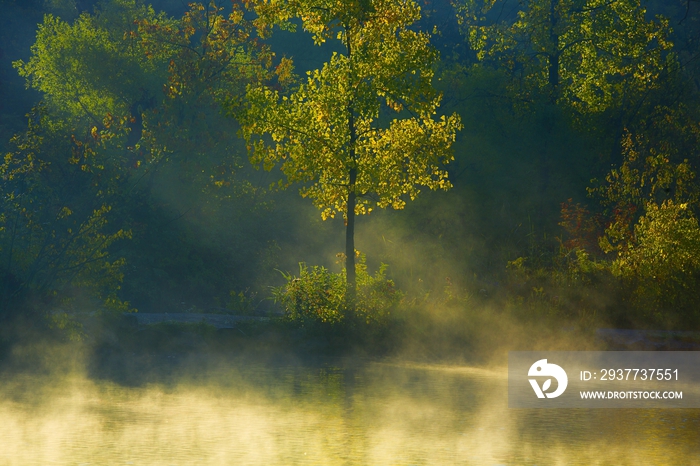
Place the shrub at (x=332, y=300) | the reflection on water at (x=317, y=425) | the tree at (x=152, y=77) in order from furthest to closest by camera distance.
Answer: the tree at (x=152, y=77) < the shrub at (x=332, y=300) < the reflection on water at (x=317, y=425)

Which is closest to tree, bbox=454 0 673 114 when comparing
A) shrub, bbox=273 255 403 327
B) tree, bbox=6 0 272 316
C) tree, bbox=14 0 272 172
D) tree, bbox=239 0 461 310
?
tree, bbox=14 0 272 172

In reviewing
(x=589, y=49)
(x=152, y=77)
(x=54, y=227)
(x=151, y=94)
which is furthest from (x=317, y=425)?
(x=152, y=77)

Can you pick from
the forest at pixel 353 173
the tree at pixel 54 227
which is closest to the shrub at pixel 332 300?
the forest at pixel 353 173

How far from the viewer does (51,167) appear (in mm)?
22141

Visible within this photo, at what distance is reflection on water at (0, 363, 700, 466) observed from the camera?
32.4ft

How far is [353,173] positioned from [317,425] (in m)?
10.2

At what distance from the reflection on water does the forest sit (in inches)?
181

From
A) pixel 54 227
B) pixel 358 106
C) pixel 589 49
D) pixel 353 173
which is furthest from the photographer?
pixel 589 49

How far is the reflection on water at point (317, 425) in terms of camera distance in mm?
9875

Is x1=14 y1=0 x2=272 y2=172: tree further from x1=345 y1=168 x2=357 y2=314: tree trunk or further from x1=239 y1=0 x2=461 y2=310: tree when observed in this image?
x1=345 y1=168 x2=357 y2=314: tree trunk

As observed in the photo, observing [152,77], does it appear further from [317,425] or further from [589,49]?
[317,425]

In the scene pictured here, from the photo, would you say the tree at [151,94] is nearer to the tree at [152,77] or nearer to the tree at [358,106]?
the tree at [152,77]

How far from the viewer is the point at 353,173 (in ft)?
70.1

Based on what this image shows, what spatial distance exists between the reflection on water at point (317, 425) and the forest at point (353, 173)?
459cm
